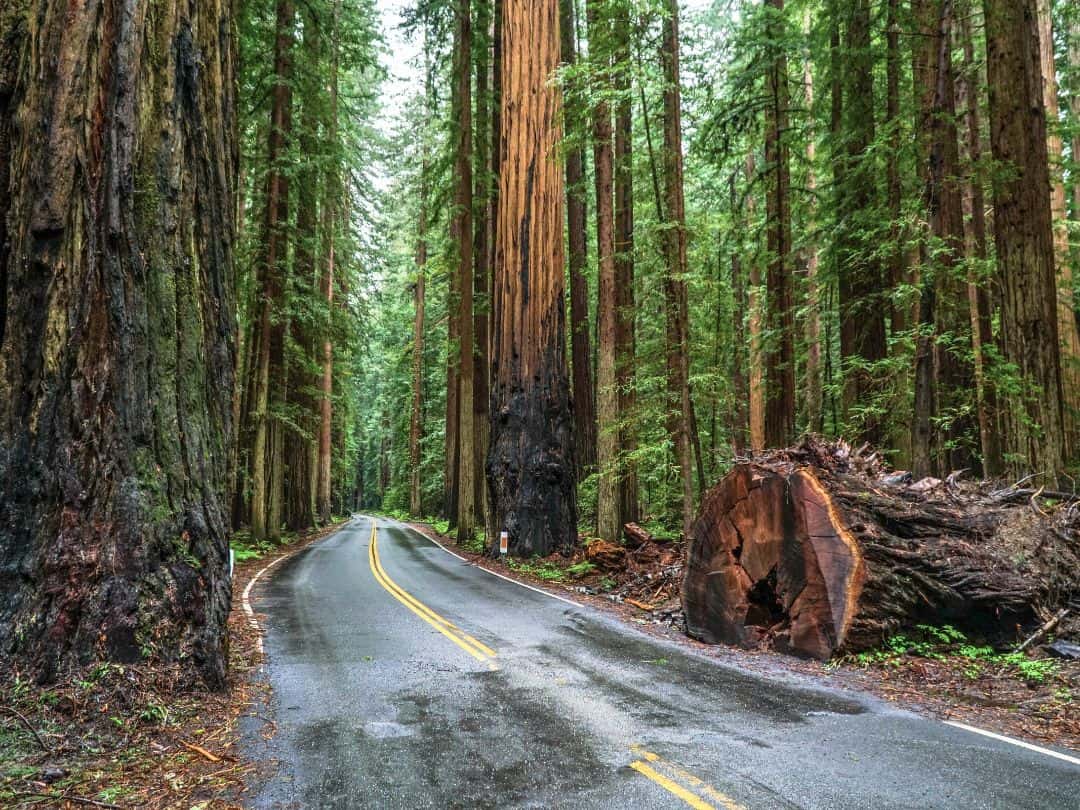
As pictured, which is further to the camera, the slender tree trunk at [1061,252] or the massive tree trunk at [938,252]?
the slender tree trunk at [1061,252]

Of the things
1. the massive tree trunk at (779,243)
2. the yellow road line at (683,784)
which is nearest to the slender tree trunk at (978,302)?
the massive tree trunk at (779,243)

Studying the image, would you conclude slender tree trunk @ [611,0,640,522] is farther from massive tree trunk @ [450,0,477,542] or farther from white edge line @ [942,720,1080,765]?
white edge line @ [942,720,1080,765]

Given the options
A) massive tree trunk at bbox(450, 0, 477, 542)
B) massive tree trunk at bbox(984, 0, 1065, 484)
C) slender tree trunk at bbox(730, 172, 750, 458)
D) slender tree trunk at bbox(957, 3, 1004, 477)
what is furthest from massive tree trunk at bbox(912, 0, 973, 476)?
massive tree trunk at bbox(450, 0, 477, 542)

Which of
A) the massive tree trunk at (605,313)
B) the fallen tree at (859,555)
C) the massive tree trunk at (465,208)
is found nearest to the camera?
the fallen tree at (859,555)

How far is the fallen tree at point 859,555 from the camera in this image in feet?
20.7

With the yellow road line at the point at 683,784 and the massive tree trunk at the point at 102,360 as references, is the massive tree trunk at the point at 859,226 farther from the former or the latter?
A: the massive tree trunk at the point at 102,360

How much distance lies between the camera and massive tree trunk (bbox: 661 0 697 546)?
11.4 m

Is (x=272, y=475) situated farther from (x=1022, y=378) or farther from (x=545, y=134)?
(x=1022, y=378)

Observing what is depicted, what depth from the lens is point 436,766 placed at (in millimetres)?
3852

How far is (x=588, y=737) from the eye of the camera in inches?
169

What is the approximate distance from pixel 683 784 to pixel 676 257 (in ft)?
31.2

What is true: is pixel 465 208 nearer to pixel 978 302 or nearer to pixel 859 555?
pixel 978 302

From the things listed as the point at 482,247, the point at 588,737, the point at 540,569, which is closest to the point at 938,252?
the point at 588,737

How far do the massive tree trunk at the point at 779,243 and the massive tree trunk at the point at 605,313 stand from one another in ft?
11.7
